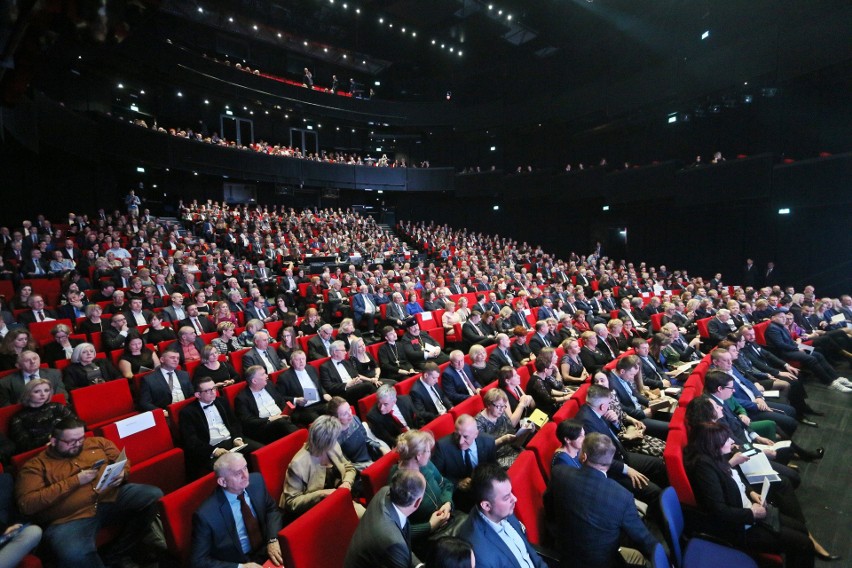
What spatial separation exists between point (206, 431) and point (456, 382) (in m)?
2.16

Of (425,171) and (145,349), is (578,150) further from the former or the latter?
(145,349)

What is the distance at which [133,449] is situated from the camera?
2822 mm

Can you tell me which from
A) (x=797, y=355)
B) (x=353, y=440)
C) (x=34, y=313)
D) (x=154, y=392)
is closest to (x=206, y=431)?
(x=154, y=392)

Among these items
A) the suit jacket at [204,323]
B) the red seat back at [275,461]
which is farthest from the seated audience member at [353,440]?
the suit jacket at [204,323]

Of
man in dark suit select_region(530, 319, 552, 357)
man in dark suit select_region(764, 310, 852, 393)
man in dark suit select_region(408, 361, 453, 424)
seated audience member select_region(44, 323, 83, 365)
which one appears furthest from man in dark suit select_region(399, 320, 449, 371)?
man in dark suit select_region(764, 310, 852, 393)

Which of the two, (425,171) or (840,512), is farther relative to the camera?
(425,171)

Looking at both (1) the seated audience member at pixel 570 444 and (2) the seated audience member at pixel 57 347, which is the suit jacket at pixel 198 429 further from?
(1) the seated audience member at pixel 570 444

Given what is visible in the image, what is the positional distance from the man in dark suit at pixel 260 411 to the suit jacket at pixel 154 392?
698 mm

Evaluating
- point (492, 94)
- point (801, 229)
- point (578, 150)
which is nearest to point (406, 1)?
point (492, 94)

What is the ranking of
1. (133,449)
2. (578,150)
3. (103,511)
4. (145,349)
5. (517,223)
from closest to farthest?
(103,511) < (133,449) < (145,349) < (578,150) < (517,223)

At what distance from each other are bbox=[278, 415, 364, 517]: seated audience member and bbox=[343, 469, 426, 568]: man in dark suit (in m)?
0.58

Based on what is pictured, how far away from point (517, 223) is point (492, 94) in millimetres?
5853

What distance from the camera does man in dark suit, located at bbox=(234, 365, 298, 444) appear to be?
3334mm

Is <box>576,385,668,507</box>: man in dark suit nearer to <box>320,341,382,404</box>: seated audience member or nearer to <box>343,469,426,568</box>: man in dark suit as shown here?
<box>343,469,426,568</box>: man in dark suit
